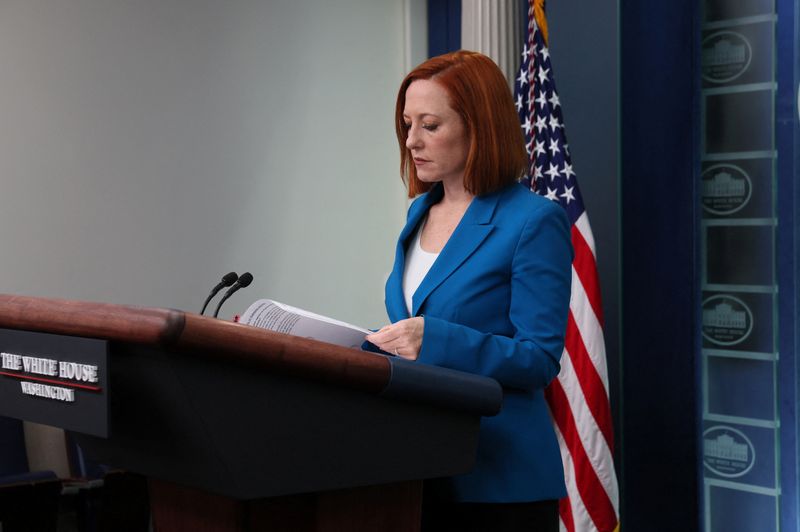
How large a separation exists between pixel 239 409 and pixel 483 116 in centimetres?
77

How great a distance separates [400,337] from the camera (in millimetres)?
1325

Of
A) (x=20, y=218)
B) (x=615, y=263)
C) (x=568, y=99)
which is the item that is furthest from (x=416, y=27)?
(x=20, y=218)

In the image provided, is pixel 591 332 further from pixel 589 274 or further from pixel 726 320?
pixel 726 320

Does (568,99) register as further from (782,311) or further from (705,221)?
(782,311)

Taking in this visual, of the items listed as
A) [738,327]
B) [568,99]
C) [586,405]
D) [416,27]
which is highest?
[416,27]

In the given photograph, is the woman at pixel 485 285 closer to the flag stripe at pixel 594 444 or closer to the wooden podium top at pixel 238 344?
the wooden podium top at pixel 238 344

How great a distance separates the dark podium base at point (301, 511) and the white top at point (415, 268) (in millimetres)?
421

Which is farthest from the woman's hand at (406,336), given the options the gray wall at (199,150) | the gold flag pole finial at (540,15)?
the gray wall at (199,150)

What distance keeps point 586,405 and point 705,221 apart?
0.83 m

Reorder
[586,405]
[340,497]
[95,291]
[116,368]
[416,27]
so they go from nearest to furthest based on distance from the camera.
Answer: [116,368], [340,497], [586,405], [95,291], [416,27]

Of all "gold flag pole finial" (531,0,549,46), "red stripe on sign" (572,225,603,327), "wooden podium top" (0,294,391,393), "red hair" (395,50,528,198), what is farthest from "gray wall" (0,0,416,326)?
"wooden podium top" (0,294,391,393)

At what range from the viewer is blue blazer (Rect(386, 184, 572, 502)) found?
4.45ft

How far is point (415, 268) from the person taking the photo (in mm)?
1598

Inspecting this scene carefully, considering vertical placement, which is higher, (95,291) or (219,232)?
(219,232)
